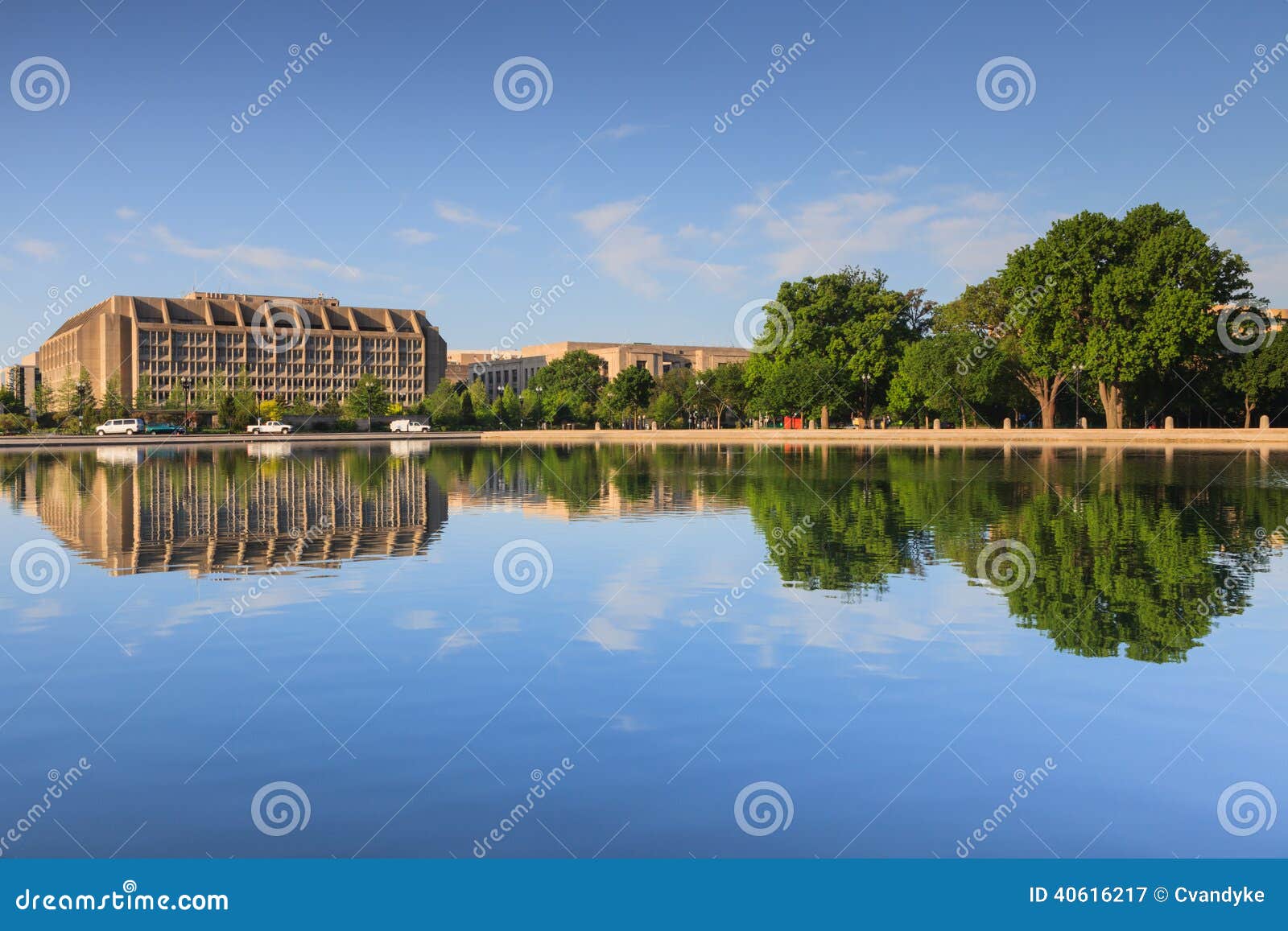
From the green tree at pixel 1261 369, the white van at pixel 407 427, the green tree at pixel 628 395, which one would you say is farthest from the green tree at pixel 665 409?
the green tree at pixel 1261 369

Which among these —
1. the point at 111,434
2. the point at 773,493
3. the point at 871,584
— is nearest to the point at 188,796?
the point at 871,584

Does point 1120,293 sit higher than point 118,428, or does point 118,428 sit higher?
point 1120,293

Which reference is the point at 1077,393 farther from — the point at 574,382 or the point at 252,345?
the point at 252,345

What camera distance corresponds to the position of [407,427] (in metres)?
110

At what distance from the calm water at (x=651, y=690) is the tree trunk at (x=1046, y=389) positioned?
61.3 meters

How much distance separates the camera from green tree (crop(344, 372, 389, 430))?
113 metres

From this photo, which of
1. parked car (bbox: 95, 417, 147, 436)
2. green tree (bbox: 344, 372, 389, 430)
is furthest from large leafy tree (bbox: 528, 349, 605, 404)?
parked car (bbox: 95, 417, 147, 436)

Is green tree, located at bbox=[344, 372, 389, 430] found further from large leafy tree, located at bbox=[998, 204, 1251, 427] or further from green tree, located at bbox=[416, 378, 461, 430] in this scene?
large leafy tree, located at bbox=[998, 204, 1251, 427]

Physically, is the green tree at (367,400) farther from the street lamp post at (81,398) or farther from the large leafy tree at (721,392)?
the large leafy tree at (721,392)

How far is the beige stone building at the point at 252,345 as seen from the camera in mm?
161875

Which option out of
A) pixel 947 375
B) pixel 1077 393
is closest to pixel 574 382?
pixel 947 375

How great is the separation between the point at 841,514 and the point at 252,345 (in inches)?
6590

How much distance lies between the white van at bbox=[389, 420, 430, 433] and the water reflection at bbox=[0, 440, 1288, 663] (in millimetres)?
64558

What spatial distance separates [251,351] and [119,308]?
66.4ft
